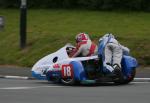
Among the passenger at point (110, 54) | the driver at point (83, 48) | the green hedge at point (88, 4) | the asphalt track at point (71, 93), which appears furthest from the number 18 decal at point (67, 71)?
the green hedge at point (88, 4)

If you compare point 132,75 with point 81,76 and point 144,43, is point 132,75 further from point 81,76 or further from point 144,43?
point 144,43

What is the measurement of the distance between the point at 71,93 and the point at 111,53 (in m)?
2.96

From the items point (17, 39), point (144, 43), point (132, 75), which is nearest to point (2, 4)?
point (17, 39)

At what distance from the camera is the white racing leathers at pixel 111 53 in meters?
18.8

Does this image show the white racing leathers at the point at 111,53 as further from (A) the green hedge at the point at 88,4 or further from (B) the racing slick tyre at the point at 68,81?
(A) the green hedge at the point at 88,4

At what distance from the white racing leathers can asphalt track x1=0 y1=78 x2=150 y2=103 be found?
0.63 meters

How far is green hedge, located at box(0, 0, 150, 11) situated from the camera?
36.1 m

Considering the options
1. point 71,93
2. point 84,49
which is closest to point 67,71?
point 84,49

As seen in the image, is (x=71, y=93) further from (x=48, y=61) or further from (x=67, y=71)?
(x=48, y=61)

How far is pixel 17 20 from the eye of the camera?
3556 centimetres

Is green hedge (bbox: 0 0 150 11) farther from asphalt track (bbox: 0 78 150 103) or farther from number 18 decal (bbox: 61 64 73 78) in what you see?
number 18 decal (bbox: 61 64 73 78)

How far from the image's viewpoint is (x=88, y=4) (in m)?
37.6

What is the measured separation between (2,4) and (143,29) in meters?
Result: 12.3

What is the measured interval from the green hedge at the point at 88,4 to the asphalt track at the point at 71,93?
16.8 m
